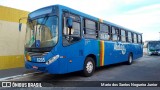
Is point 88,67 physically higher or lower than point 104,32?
lower

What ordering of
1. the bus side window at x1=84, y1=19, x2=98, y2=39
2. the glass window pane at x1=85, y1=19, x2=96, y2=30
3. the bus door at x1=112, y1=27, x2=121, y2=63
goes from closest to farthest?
the bus side window at x1=84, y1=19, x2=98, y2=39
the glass window pane at x1=85, y1=19, x2=96, y2=30
the bus door at x1=112, y1=27, x2=121, y2=63

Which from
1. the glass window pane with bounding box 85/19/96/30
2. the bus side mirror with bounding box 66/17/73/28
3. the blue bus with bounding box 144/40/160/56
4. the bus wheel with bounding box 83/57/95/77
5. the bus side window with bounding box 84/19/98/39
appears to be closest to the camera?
the bus side mirror with bounding box 66/17/73/28

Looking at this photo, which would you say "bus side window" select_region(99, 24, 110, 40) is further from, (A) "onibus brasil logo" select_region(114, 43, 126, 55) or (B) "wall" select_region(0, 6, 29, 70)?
(B) "wall" select_region(0, 6, 29, 70)

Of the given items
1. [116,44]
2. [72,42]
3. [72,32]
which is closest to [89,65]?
[72,42]

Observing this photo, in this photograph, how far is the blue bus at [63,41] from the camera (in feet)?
24.7

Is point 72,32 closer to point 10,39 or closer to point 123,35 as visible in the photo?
point 10,39

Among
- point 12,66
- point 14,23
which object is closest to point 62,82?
point 12,66

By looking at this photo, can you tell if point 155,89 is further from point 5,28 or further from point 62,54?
point 5,28

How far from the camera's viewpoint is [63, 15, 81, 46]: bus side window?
7.81m

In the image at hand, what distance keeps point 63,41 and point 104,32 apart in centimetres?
409

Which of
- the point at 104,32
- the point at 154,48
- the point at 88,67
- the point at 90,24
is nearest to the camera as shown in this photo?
the point at 88,67

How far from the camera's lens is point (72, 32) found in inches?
326

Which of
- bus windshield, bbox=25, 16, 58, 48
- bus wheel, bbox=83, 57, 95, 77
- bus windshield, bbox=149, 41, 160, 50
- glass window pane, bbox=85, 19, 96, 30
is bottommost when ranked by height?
bus wheel, bbox=83, 57, 95, 77

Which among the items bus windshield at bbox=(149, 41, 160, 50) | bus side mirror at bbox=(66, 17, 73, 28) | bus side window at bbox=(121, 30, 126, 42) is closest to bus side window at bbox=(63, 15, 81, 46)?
bus side mirror at bbox=(66, 17, 73, 28)
